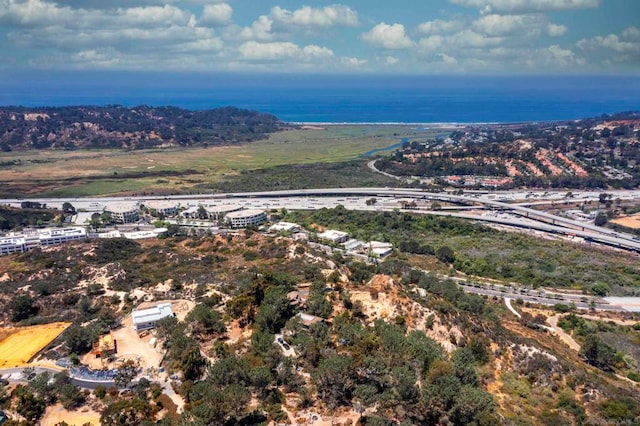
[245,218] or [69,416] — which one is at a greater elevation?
[69,416]

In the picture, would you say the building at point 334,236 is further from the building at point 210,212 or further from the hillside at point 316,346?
the building at point 210,212

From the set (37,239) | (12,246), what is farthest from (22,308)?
(37,239)

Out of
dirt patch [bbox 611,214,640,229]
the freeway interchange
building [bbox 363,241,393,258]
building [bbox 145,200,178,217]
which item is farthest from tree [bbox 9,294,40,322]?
dirt patch [bbox 611,214,640,229]

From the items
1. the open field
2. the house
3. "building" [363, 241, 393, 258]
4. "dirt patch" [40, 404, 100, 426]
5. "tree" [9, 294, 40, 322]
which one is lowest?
"building" [363, 241, 393, 258]

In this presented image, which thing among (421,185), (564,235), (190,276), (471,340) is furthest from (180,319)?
(421,185)

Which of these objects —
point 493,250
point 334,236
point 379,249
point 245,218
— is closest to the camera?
point 379,249

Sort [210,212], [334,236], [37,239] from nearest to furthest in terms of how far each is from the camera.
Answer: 1. [37,239]
2. [334,236]
3. [210,212]

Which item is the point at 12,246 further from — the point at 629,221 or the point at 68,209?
the point at 629,221

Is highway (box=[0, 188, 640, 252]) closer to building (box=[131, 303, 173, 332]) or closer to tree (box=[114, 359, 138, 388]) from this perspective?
building (box=[131, 303, 173, 332])
